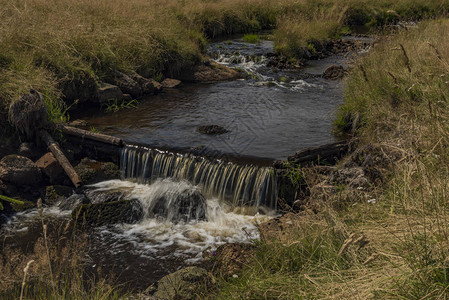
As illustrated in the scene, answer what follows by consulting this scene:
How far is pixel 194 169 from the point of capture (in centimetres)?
870

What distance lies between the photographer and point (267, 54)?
1820 centimetres

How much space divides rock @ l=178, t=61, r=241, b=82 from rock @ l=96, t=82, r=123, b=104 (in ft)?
10.8

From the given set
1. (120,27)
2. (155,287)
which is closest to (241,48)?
(120,27)

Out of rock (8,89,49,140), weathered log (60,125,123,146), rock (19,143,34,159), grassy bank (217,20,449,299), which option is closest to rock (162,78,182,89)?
weathered log (60,125,123,146)

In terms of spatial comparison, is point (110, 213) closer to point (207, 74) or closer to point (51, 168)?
point (51, 168)

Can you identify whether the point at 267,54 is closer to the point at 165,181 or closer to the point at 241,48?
the point at 241,48

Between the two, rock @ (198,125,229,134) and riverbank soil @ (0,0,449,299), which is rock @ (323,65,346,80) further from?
rock @ (198,125,229,134)

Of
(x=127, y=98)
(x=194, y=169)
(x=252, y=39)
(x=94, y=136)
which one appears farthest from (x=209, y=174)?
(x=252, y=39)

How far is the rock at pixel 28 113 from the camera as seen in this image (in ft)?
28.6

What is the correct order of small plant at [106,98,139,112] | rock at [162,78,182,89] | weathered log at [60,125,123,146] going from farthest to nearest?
rock at [162,78,182,89], small plant at [106,98,139,112], weathered log at [60,125,123,146]

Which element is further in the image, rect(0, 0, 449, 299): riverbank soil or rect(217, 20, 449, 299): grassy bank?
rect(0, 0, 449, 299): riverbank soil

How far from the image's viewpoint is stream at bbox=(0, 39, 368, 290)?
22.1 feet

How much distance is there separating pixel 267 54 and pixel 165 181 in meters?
10.9

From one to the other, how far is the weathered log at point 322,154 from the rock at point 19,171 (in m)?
4.54
